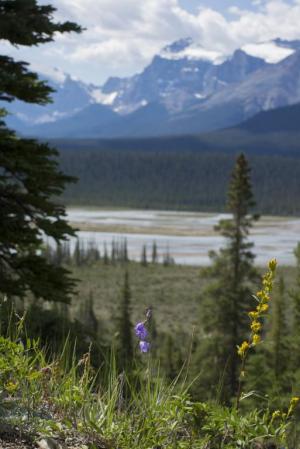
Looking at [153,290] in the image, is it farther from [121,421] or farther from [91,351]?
[121,421]

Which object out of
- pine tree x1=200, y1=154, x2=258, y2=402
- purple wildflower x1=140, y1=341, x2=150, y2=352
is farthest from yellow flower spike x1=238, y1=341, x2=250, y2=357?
pine tree x1=200, y1=154, x2=258, y2=402

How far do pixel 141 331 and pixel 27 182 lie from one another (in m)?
8.59

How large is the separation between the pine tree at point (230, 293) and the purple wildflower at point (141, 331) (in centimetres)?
2958

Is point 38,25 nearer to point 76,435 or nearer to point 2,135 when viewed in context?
point 2,135

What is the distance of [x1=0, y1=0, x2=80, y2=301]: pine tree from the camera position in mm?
11414

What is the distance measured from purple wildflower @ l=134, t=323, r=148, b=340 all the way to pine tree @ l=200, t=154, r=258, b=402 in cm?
2958

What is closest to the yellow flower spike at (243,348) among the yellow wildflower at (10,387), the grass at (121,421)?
the grass at (121,421)

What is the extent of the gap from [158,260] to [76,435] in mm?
145380

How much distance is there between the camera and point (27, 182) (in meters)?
11.8

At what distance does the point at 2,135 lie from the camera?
1128cm

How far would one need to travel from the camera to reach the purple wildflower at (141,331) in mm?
3541

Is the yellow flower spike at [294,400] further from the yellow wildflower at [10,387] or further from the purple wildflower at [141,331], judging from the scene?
the yellow wildflower at [10,387]

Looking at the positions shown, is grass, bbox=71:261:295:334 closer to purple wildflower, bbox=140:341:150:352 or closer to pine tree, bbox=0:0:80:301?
pine tree, bbox=0:0:80:301

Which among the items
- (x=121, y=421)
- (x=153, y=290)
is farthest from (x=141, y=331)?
(x=153, y=290)
